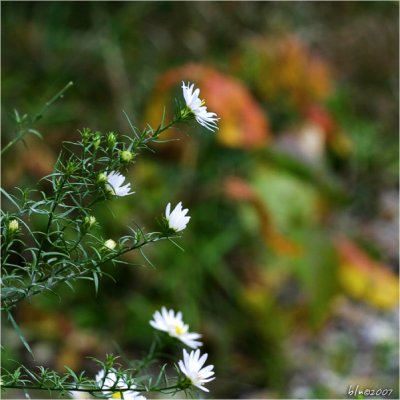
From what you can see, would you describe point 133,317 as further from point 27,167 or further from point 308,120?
point 308,120

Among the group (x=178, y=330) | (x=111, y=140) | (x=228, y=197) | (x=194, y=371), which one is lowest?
(x=194, y=371)

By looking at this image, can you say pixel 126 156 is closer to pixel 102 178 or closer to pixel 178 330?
pixel 102 178

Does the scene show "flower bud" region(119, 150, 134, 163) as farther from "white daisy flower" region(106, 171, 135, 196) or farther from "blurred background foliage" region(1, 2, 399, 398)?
"blurred background foliage" region(1, 2, 399, 398)

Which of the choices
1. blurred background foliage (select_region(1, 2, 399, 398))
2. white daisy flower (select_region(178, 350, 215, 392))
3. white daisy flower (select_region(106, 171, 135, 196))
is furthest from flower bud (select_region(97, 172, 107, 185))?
blurred background foliage (select_region(1, 2, 399, 398))

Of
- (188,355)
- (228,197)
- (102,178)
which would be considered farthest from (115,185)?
(228,197)

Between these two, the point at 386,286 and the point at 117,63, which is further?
the point at 117,63

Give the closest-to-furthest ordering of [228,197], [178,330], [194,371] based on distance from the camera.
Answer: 1. [194,371]
2. [178,330]
3. [228,197]

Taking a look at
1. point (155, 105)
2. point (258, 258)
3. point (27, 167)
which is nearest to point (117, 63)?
point (155, 105)
